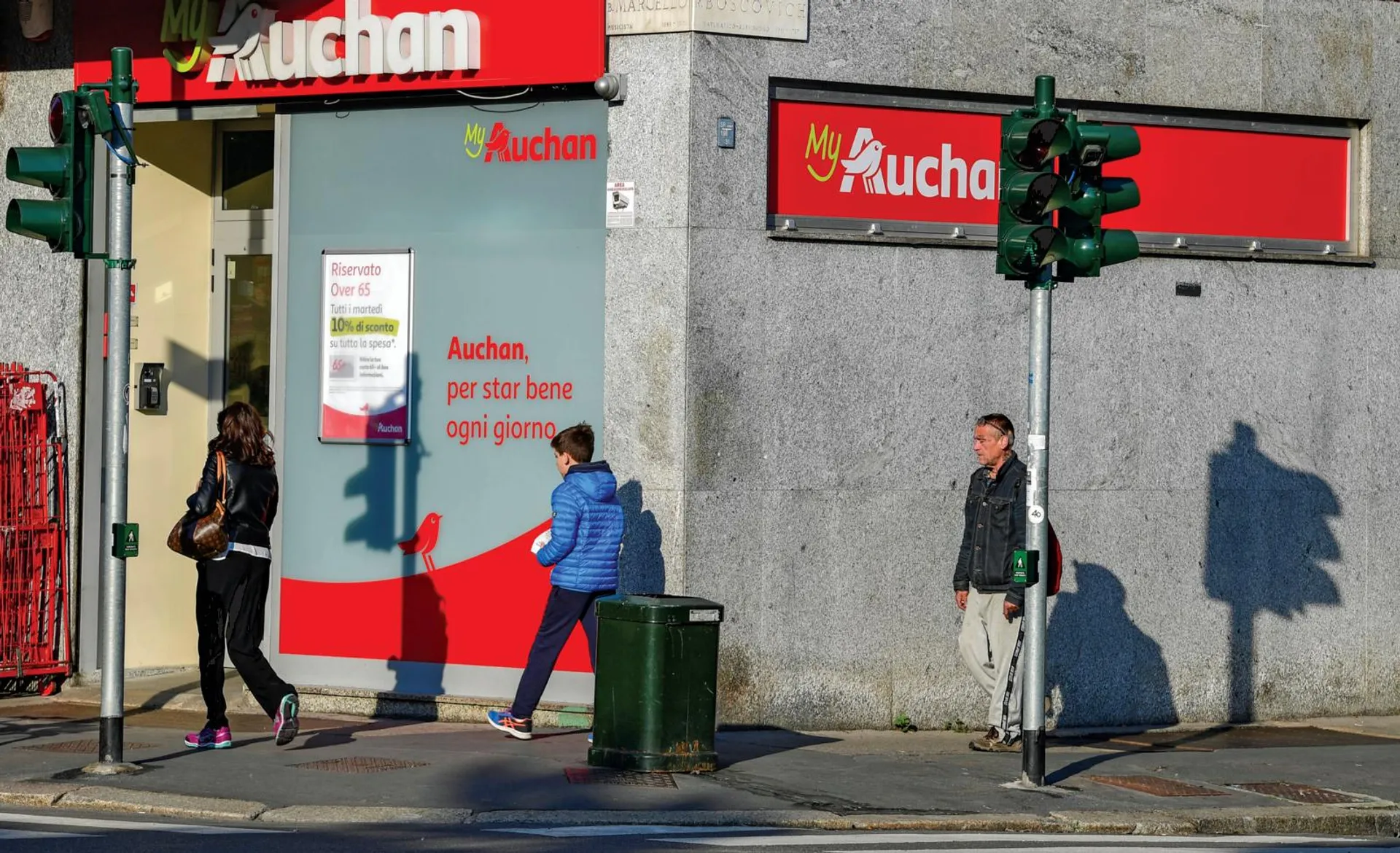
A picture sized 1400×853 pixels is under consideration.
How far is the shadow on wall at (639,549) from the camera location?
11.8m

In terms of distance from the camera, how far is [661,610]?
984 centimetres

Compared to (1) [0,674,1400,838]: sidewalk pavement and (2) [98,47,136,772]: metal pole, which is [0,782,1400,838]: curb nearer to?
(1) [0,674,1400,838]: sidewalk pavement

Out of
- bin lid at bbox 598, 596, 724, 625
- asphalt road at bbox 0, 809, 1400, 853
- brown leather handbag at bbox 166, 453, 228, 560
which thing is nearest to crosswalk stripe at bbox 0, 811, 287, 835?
asphalt road at bbox 0, 809, 1400, 853

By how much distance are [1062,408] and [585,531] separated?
3761 millimetres

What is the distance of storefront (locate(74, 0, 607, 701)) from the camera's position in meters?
12.2

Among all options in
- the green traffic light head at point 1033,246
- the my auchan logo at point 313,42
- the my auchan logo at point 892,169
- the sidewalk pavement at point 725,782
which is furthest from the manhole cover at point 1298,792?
the my auchan logo at point 313,42

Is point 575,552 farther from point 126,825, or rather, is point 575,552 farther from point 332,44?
point 332,44

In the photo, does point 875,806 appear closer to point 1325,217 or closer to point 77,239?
point 77,239

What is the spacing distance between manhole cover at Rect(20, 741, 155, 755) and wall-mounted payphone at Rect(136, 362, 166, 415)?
3.77 m

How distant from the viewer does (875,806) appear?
30.4ft

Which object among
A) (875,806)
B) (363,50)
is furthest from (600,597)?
(363,50)

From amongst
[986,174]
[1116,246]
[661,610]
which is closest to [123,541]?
[661,610]

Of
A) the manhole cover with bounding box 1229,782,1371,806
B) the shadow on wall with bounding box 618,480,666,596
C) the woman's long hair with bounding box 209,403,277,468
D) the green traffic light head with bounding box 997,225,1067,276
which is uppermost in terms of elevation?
the green traffic light head with bounding box 997,225,1067,276

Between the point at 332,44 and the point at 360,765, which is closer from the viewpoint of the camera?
the point at 360,765
